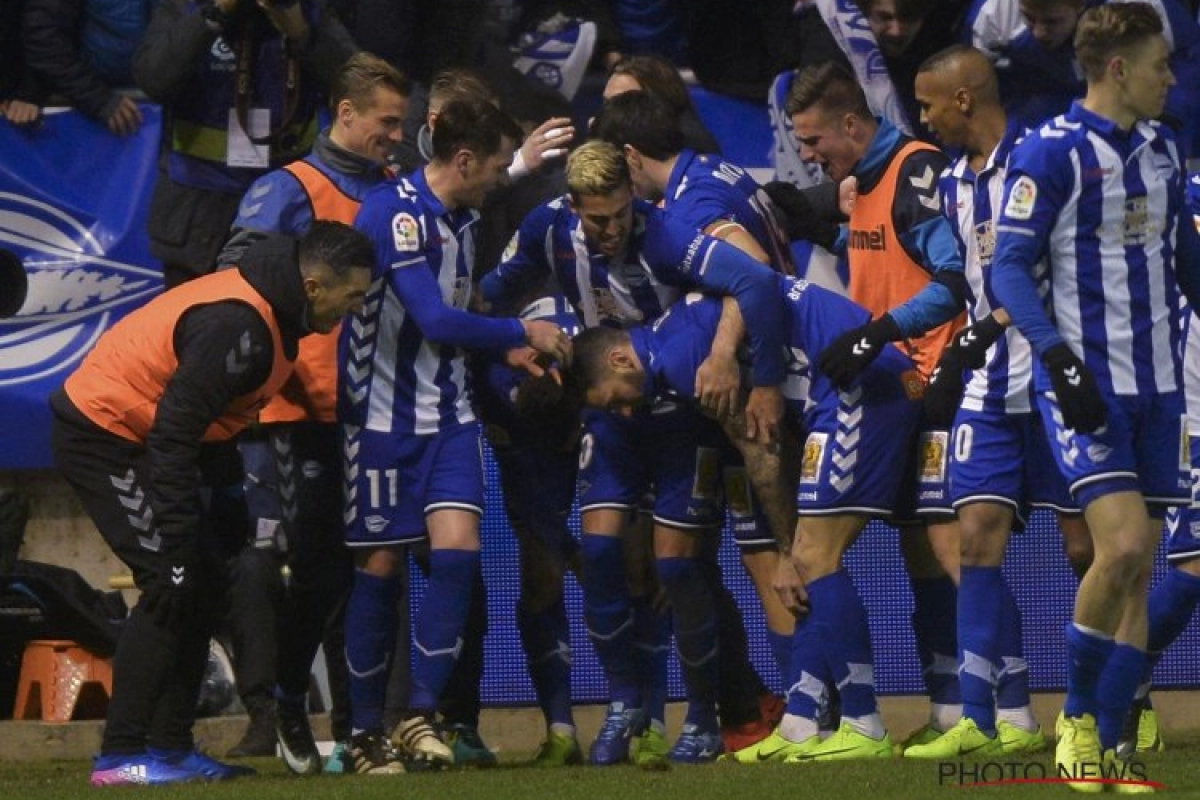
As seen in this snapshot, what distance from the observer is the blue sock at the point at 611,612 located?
27.7ft

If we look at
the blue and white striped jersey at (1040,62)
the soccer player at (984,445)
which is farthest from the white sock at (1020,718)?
the blue and white striped jersey at (1040,62)

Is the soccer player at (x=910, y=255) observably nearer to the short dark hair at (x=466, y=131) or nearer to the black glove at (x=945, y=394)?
the black glove at (x=945, y=394)

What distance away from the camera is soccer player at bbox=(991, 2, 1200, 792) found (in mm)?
6801

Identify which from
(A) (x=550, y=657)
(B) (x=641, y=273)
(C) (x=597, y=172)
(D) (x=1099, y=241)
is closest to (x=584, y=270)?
(B) (x=641, y=273)

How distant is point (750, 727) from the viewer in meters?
8.95

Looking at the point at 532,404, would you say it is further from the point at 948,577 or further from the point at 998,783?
the point at 998,783

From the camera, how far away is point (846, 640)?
8.10m

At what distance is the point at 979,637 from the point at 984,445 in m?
0.58

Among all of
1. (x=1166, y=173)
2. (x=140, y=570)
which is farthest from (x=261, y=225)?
(x=1166, y=173)

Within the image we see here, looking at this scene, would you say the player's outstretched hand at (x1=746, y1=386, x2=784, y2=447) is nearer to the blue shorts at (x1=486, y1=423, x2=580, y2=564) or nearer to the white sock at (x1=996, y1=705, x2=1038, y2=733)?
the blue shorts at (x1=486, y1=423, x2=580, y2=564)

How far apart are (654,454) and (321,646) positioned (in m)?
1.85

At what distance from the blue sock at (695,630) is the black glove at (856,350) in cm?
86

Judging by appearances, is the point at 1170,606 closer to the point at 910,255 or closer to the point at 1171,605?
the point at 1171,605

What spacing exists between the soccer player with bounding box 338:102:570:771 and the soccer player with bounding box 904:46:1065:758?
51.0 inches
